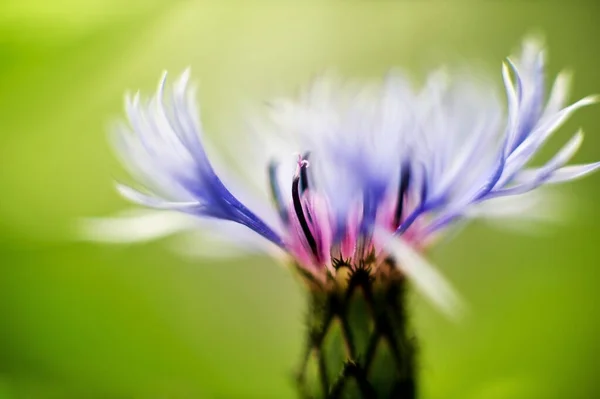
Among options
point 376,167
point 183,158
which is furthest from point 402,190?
point 183,158

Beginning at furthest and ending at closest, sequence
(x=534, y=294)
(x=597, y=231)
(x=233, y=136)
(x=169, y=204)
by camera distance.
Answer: (x=597, y=231), (x=534, y=294), (x=233, y=136), (x=169, y=204)

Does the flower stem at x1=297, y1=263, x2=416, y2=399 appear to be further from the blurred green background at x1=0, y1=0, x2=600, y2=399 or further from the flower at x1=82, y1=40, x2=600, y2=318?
the blurred green background at x1=0, y1=0, x2=600, y2=399

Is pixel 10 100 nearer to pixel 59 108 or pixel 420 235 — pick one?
pixel 59 108

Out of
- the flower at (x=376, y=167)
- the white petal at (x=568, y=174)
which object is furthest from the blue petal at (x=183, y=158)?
the white petal at (x=568, y=174)

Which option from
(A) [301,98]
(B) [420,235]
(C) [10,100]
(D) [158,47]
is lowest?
(B) [420,235]

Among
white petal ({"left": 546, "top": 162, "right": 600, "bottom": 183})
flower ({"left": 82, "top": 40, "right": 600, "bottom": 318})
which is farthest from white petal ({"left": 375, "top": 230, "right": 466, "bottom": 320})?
white petal ({"left": 546, "top": 162, "right": 600, "bottom": 183})

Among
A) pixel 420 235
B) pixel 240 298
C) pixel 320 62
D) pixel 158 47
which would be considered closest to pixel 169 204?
pixel 420 235

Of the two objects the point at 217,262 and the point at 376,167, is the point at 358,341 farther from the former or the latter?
the point at 217,262
